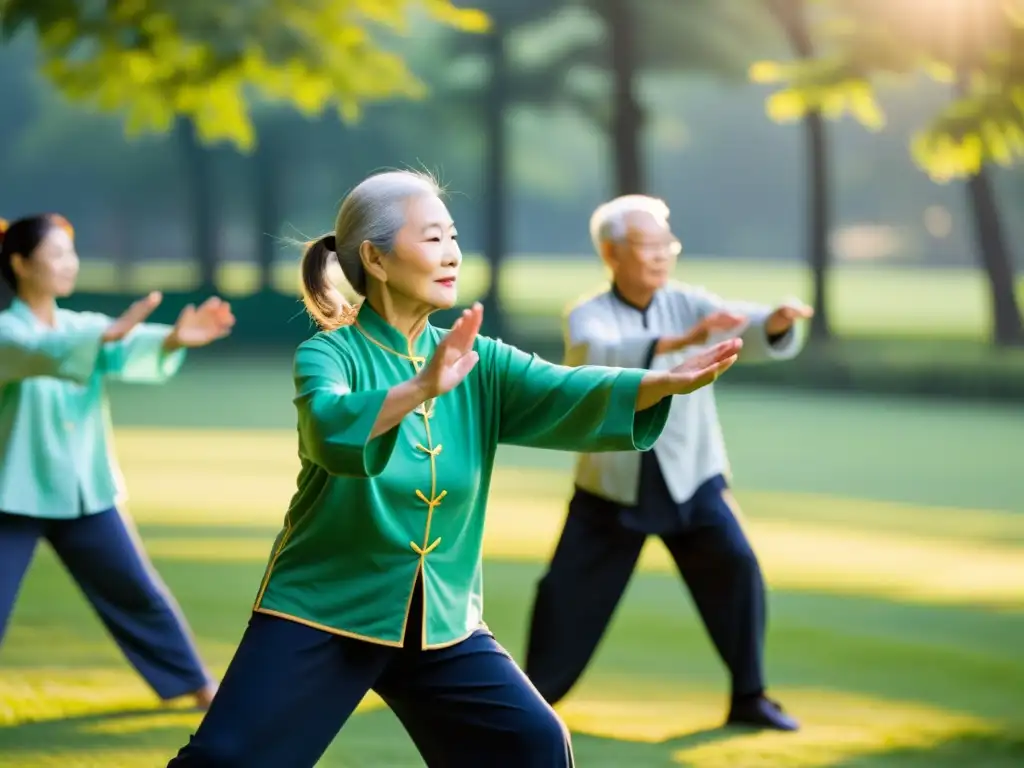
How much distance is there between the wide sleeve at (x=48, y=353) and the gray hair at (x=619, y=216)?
5.61 ft

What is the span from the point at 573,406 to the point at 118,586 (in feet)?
10.2

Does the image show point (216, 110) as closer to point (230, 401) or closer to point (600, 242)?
point (230, 401)

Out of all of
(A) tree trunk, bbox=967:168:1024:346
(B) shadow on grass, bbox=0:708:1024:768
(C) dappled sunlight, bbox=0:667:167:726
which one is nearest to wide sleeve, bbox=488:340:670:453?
(B) shadow on grass, bbox=0:708:1024:768

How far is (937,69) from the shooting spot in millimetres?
22828

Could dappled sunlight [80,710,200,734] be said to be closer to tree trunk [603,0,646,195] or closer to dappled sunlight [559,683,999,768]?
dappled sunlight [559,683,999,768]

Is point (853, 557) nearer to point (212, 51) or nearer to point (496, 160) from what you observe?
point (212, 51)

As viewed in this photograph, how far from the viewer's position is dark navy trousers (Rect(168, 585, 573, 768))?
12.0 ft

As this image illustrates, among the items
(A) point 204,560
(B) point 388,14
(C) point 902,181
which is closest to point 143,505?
(A) point 204,560

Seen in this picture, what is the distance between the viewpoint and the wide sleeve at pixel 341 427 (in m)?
3.50

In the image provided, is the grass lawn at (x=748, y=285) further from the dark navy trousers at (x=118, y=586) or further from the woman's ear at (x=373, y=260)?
the woman's ear at (x=373, y=260)

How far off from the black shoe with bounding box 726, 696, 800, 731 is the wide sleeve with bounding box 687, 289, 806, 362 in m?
1.16

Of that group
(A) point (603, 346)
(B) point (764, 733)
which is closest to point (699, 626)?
(B) point (764, 733)

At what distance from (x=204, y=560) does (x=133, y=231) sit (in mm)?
47675

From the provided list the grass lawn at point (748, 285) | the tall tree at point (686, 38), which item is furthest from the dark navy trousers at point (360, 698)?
the grass lawn at point (748, 285)
